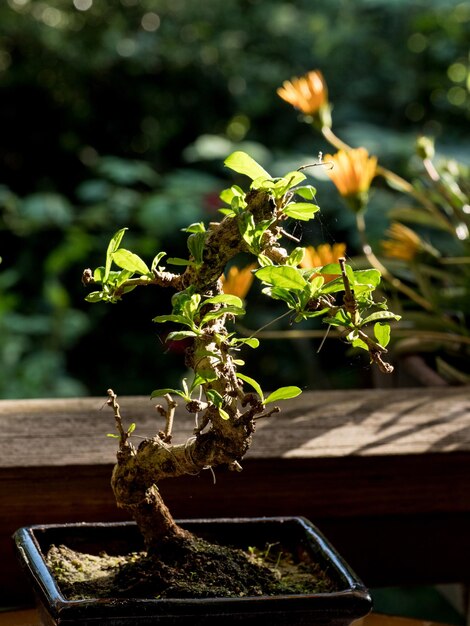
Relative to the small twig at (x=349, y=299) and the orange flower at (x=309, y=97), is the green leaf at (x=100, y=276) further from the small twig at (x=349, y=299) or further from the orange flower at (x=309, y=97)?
the orange flower at (x=309, y=97)

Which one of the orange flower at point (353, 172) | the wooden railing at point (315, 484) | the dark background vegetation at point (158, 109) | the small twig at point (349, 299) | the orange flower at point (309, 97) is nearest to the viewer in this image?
the small twig at point (349, 299)

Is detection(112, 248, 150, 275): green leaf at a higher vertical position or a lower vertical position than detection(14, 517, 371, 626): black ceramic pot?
higher

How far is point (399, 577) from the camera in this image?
3.11 ft

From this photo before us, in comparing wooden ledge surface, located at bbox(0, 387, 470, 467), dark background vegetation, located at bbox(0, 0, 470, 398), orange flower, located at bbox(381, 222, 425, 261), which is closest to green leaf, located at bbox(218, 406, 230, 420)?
wooden ledge surface, located at bbox(0, 387, 470, 467)

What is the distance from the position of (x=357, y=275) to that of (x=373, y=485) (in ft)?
1.16

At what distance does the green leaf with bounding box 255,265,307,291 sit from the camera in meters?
0.59

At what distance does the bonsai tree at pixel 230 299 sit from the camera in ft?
1.97

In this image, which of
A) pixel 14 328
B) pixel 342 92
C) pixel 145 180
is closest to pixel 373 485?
pixel 14 328

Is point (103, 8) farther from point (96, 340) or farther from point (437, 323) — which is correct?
point (437, 323)

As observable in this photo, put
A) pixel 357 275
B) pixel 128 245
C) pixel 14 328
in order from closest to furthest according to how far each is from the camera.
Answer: pixel 357 275
pixel 14 328
pixel 128 245

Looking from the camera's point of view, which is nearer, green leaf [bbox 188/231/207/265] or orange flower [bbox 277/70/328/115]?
green leaf [bbox 188/231/207/265]

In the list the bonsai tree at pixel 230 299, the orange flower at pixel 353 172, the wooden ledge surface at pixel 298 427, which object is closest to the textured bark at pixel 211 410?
the bonsai tree at pixel 230 299

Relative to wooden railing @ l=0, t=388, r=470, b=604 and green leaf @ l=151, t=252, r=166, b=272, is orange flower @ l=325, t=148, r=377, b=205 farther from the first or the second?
green leaf @ l=151, t=252, r=166, b=272

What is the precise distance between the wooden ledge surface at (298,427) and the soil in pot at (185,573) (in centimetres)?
17
